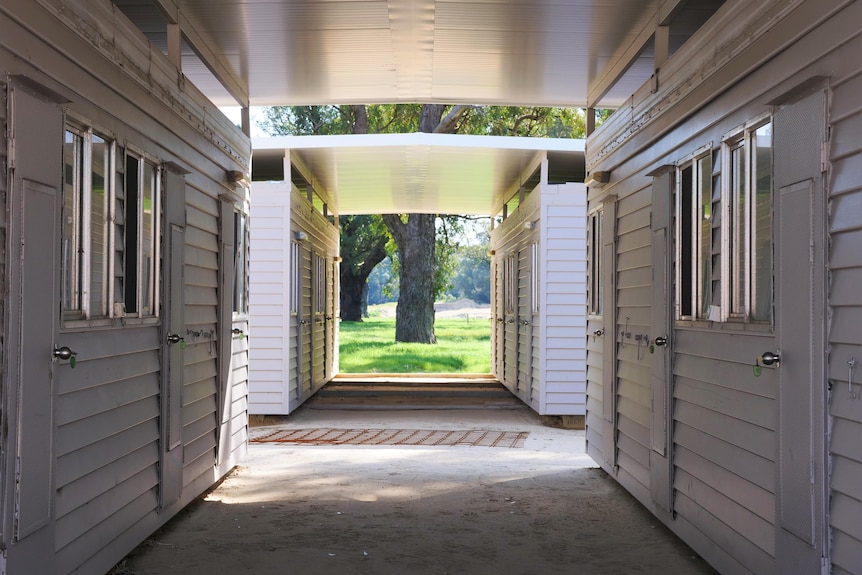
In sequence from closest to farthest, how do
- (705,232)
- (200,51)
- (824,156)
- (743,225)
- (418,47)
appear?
1. (824,156)
2. (743,225)
3. (705,232)
4. (200,51)
5. (418,47)

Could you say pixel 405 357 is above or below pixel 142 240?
below

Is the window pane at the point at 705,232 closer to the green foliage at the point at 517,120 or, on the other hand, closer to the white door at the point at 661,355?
the white door at the point at 661,355

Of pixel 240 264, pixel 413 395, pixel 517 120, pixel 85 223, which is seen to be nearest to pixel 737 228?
pixel 85 223

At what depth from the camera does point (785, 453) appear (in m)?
3.63

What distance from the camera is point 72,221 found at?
407 centimetres

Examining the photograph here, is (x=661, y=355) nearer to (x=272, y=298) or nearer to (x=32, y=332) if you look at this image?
(x=32, y=332)

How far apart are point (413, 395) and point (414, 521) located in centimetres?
766

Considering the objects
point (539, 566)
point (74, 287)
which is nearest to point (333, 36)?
point (74, 287)

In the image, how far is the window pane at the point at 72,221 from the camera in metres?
3.98

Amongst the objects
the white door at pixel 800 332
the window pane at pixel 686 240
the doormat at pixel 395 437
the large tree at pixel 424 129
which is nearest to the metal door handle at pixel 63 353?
the white door at pixel 800 332

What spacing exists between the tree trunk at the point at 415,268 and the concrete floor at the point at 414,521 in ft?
51.2

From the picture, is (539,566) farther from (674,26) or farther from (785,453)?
(674,26)

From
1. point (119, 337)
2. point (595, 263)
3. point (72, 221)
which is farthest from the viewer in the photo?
point (595, 263)

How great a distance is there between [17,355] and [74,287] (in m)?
0.79
